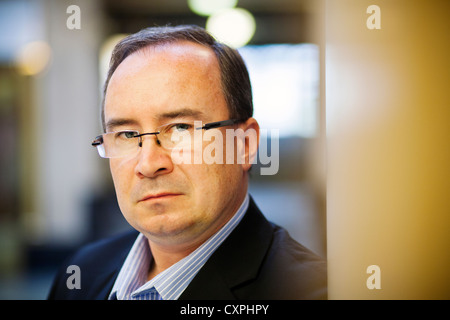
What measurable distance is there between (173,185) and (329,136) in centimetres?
60

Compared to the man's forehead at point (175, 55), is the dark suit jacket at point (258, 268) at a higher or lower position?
lower

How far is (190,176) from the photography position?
4.37 ft

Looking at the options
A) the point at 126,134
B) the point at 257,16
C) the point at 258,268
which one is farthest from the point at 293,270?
the point at 257,16

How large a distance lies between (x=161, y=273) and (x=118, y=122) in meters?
0.54

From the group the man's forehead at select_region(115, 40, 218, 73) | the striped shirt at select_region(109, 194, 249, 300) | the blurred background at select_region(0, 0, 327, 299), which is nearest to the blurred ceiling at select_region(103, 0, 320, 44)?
the blurred background at select_region(0, 0, 327, 299)

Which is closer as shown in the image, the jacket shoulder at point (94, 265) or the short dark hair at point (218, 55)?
the short dark hair at point (218, 55)

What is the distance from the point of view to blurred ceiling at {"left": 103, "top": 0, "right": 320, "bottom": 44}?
152 cm

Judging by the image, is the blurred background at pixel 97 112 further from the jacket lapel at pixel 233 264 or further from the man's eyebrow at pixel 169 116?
the man's eyebrow at pixel 169 116

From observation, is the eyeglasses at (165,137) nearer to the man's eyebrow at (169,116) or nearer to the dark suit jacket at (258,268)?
the man's eyebrow at (169,116)

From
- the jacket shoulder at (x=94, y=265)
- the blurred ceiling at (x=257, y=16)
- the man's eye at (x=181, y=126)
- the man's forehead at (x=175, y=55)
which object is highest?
the blurred ceiling at (x=257, y=16)

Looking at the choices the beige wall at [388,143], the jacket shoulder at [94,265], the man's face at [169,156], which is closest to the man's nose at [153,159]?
the man's face at [169,156]

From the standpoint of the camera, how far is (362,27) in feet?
4.82

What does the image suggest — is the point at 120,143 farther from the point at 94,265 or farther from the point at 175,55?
the point at 94,265

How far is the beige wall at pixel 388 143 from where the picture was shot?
1469 mm
